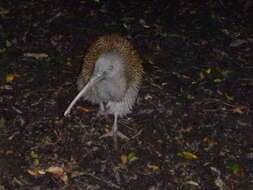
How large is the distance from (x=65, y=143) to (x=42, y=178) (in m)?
0.57

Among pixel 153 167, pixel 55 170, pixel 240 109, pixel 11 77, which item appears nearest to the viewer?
pixel 55 170

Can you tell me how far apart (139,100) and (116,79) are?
1114mm

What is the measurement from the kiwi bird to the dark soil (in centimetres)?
31

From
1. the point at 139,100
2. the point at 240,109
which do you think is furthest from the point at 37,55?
the point at 240,109

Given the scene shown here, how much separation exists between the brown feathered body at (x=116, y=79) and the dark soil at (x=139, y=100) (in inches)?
14.9

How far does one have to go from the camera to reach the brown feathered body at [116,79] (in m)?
4.84

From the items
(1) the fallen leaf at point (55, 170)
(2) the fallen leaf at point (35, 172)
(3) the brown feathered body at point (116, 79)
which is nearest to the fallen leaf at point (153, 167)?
(3) the brown feathered body at point (116, 79)

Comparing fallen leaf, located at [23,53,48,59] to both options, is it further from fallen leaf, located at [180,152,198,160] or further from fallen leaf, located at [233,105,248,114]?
fallen leaf, located at [233,105,248,114]

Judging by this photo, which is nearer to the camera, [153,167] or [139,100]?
[153,167]

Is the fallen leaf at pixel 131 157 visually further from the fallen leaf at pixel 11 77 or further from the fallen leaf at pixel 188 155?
the fallen leaf at pixel 11 77

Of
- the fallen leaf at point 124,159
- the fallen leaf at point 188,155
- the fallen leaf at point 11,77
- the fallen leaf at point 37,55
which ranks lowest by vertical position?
the fallen leaf at point 124,159

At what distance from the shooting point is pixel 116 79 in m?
4.81

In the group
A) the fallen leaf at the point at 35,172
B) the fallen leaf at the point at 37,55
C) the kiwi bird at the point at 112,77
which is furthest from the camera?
the fallen leaf at the point at 37,55

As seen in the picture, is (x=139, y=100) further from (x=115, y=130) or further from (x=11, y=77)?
(x=11, y=77)
